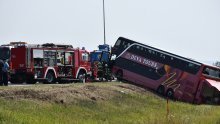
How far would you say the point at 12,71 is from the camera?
3578cm

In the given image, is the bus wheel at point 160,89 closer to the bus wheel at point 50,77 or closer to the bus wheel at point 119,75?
the bus wheel at point 119,75

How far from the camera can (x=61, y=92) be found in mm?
24172

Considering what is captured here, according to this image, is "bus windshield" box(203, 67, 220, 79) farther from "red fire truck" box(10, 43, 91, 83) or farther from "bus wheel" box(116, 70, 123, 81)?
"red fire truck" box(10, 43, 91, 83)

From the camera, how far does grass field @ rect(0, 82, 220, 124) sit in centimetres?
1883

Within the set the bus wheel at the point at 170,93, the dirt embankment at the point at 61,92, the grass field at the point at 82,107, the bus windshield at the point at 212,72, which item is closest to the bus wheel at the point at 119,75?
the bus wheel at the point at 170,93

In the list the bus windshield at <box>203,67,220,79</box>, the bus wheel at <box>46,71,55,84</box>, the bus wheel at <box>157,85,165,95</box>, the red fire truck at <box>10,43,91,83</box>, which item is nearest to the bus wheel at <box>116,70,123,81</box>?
the red fire truck at <box>10,43,91,83</box>

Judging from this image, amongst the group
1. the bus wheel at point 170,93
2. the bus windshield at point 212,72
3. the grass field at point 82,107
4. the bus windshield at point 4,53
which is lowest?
the bus wheel at point 170,93

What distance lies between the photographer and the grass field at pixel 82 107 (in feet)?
61.8

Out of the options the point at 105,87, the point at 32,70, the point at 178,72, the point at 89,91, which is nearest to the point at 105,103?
the point at 89,91

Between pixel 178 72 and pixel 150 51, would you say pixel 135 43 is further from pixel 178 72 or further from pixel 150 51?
pixel 178 72

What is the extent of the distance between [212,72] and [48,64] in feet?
37.3

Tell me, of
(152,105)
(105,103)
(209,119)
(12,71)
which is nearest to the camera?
(209,119)

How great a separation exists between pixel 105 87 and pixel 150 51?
35.0ft

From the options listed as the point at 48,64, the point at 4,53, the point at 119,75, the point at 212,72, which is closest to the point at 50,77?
the point at 48,64
